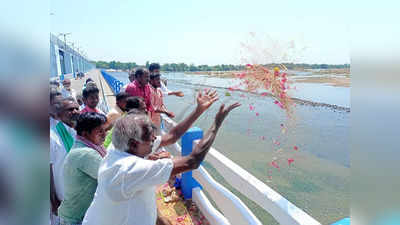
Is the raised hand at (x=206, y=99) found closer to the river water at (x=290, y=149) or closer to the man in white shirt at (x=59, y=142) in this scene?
the river water at (x=290, y=149)

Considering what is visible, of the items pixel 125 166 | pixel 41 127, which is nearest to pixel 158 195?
pixel 125 166

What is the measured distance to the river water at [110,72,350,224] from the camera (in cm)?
456

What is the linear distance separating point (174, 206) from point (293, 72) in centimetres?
244

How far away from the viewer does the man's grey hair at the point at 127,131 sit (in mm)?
1659

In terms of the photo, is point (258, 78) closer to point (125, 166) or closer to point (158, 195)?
point (125, 166)

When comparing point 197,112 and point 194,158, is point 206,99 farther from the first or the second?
point 194,158

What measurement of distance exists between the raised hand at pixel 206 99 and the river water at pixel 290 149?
0.47 metres

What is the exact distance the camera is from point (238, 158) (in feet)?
24.4

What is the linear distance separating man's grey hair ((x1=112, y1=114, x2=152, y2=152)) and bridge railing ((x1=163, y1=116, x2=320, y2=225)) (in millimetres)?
1085

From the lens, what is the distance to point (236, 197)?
268 centimetres

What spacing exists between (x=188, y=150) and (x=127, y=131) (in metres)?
2.06

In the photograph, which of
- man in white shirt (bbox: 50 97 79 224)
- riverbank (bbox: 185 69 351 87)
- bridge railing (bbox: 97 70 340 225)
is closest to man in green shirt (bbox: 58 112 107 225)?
man in white shirt (bbox: 50 97 79 224)

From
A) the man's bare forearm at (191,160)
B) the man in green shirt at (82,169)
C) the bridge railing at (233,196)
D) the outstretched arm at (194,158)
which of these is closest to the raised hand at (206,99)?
the outstretched arm at (194,158)

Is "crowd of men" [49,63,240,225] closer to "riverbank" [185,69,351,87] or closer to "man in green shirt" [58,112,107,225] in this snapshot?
"man in green shirt" [58,112,107,225]
